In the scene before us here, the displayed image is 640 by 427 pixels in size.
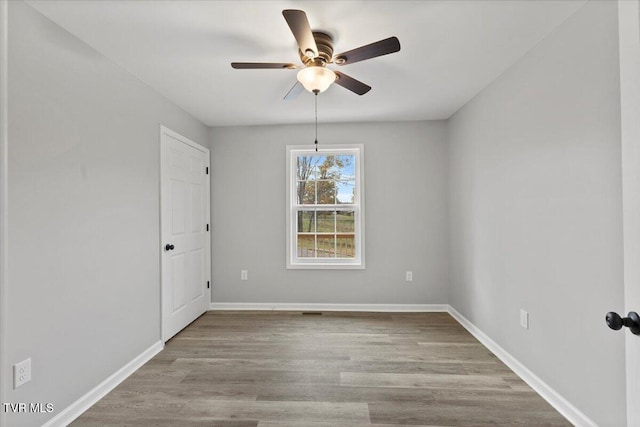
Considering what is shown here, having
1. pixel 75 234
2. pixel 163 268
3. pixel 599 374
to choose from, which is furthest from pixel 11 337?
pixel 599 374

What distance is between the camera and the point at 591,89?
1709mm

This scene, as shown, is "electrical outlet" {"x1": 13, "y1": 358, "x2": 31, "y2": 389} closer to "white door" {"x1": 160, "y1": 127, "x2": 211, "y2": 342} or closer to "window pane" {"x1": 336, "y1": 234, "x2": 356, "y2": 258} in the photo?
"white door" {"x1": 160, "y1": 127, "x2": 211, "y2": 342}

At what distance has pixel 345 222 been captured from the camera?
4070 millimetres

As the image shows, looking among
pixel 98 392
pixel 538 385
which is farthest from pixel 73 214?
pixel 538 385

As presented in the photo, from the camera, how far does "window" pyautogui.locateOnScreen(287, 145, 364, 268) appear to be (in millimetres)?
4027

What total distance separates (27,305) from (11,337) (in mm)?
160

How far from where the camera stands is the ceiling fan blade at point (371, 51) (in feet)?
5.62

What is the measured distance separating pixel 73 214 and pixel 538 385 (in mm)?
3262

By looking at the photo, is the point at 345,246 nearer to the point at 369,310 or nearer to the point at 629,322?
the point at 369,310

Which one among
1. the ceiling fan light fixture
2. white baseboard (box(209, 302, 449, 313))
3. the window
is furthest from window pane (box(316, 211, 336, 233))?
the ceiling fan light fixture

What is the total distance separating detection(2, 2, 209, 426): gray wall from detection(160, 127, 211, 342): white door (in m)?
0.26

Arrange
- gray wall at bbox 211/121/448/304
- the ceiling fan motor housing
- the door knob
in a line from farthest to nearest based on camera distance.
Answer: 1. gray wall at bbox 211/121/448/304
2. the ceiling fan motor housing
3. the door knob

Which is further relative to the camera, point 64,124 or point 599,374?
point 64,124

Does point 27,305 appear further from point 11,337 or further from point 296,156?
point 296,156
